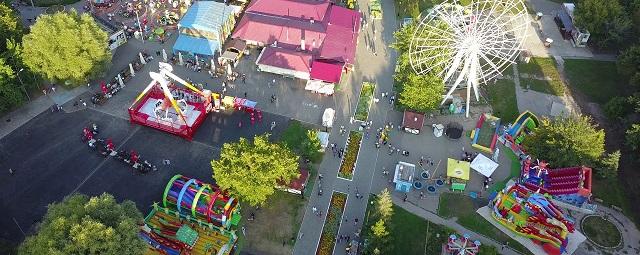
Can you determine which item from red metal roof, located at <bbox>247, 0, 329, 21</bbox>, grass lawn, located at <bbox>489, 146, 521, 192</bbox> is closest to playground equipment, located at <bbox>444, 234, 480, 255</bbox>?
grass lawn, located at <bbox>489, 146, 521, 192</bbox>

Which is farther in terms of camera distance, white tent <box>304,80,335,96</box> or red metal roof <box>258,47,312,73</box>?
red metal roof <box>258,47,312,73</box>

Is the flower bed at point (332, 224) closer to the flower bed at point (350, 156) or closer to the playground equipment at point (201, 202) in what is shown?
the flower bed at point (350, 156)

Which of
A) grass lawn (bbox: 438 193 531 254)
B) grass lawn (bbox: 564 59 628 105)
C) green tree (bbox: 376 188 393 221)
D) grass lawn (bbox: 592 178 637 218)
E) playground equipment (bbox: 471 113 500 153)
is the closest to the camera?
green tree (bbox: 376 188 393 221)

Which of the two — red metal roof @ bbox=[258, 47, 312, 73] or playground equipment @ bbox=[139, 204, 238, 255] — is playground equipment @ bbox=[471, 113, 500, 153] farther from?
playground equipment @ bbox=[139, 204, 238, 255]

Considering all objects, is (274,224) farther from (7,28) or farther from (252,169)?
(7,28)

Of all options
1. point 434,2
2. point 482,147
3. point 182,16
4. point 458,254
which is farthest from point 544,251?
point 182,16

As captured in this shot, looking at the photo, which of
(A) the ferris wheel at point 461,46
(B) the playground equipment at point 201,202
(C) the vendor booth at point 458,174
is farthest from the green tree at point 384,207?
(A) the ferris wheel at point 461,46
